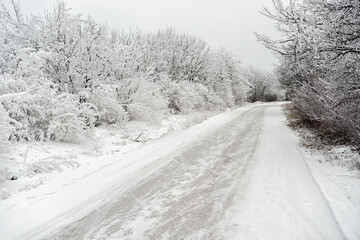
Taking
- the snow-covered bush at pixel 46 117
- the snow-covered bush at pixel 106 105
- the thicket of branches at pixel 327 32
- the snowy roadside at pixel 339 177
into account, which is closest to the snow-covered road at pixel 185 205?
the snowy roadside at pixel 339 177

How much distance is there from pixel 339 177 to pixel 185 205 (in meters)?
3.80

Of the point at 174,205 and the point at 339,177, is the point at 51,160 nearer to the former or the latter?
the point at 174,205

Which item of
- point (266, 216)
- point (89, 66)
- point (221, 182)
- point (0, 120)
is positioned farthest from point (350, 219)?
point (89, 66)

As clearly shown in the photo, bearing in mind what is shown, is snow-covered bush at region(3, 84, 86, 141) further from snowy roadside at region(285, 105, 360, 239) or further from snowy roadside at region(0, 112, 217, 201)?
snowy roadside at region(285, 105, 360, 239)

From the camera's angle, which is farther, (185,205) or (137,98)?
(137,98)

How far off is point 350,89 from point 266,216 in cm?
391

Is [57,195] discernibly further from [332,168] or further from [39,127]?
[332,168]

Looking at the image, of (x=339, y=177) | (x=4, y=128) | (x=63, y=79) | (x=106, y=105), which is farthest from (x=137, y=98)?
(x=339, y=177)

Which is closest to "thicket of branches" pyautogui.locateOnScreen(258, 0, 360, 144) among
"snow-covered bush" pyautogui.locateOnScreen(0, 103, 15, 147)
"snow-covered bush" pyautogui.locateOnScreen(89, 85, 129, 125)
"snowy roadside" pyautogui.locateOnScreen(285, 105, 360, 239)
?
"snowy roadside" pyautogui.locateOnScreen(285, 105, 360, 239)

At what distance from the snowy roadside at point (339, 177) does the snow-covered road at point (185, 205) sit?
0.16 m

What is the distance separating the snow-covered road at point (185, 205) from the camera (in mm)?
3635

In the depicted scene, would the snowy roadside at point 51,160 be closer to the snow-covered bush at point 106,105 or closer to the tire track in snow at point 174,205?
the snow-covered bush at point 106,105

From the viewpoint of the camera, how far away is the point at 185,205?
4449mm

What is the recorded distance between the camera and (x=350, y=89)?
5945mm
